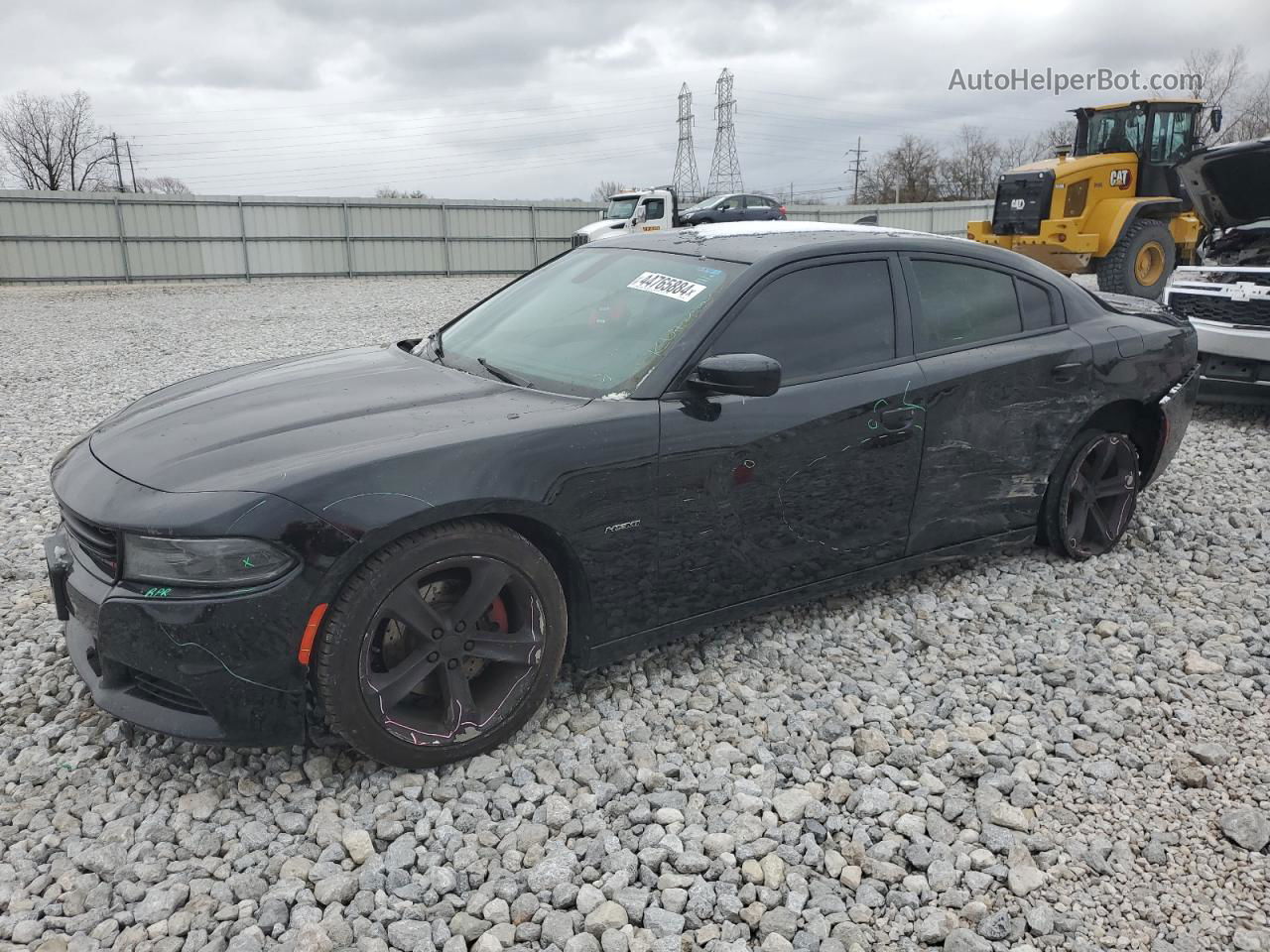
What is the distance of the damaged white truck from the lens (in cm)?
668

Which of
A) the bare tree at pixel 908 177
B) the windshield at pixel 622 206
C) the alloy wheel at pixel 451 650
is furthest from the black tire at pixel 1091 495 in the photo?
the bare tree at pixel 908 177

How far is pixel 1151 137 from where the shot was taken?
12508 millimetres

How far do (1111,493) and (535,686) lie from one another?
2.93 metres

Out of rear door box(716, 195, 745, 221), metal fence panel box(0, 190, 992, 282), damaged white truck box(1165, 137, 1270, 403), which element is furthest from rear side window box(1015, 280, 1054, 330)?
metal fence panel box(0, 190, 992, 282)

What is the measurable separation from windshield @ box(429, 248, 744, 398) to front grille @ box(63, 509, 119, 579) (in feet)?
4.23

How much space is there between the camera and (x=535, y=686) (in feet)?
9.37

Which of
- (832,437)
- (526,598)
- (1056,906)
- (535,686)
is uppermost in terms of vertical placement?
(832,437)

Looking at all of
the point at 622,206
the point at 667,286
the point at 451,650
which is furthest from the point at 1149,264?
the point at 622,206

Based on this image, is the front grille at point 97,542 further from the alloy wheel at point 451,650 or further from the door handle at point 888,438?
the door handle at point 888,438

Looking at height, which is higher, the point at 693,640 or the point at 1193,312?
the point at 1193,312

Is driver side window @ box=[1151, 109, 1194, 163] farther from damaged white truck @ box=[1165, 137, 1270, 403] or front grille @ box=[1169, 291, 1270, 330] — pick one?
front grille @ box=[1169, 291, 1270, 330]

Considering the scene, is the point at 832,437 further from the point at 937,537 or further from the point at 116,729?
the point at 116,729

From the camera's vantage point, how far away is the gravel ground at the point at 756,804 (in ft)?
7.34

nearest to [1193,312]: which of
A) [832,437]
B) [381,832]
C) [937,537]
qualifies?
[937,537]
